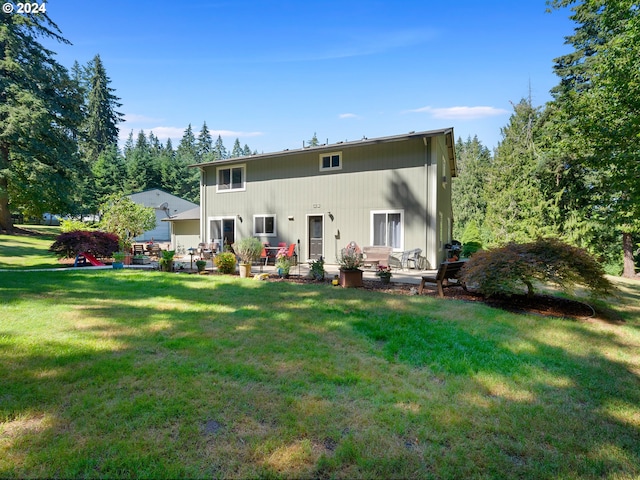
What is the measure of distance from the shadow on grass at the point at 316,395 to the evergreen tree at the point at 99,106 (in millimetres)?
62222

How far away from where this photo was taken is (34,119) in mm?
19516

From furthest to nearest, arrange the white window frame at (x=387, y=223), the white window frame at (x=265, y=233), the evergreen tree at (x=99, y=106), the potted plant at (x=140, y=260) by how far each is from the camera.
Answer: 1. the evergreen tree at (x=99, y=106)
2. the white window frame at (x=265, y=233)
3. the white window frame at (x=387, y=223)
4. the potted plant at (x=140, y=260)

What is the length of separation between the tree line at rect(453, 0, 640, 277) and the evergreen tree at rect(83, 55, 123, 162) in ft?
188

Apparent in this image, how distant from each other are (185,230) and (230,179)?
6.66 meters

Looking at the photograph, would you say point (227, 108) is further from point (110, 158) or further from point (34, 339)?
point (110, 158)

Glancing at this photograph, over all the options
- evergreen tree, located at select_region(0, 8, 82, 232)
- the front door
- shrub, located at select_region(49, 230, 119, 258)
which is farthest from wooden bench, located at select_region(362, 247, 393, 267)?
evergreen tree, located at select_region(0, 8, 82, 232)

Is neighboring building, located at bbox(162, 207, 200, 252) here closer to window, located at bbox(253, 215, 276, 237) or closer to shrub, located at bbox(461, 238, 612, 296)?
window, located at bbox(253, 215, 276, 237)

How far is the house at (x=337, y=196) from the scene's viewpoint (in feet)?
43.0

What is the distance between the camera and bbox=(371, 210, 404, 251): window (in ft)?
44.2

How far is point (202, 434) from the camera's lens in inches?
90.7

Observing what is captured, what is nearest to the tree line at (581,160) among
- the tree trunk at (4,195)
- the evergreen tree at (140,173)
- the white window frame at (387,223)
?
the white window frame at (387,223)

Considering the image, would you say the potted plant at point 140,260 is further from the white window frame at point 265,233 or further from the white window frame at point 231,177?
the white window frame at point 231,177

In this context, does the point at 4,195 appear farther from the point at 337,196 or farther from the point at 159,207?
the point at 337,196

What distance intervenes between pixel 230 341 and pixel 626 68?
416 inches
